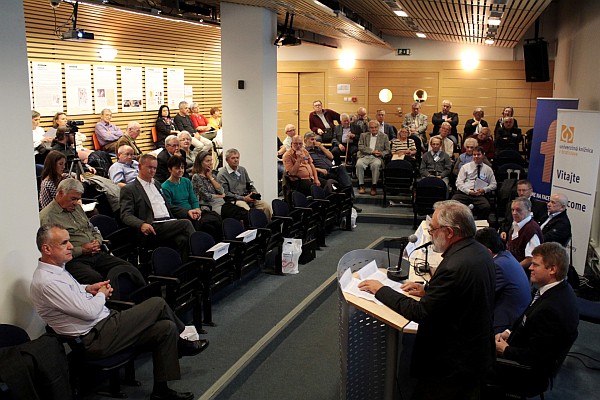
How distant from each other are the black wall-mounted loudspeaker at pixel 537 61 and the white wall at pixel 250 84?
6114 millimetres

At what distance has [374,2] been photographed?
9.18 metres

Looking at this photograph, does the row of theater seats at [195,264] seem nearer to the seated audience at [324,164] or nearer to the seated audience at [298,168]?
the seated audience at [298,168]

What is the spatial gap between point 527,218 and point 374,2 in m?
4.48

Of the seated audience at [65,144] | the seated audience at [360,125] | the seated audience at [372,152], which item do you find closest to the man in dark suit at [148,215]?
the seated audience at [65,144]

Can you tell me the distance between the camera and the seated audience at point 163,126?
12.4 m

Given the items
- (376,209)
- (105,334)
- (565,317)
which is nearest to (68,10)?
(376,209)

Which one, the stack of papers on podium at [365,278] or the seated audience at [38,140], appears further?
the seated audience at [38,140]

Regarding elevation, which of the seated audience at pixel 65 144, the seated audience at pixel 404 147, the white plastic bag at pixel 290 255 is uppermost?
the seated audience at pixel 65 144

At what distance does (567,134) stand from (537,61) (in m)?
4.97

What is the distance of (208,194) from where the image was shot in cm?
763

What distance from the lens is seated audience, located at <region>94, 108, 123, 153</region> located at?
35.5 ft

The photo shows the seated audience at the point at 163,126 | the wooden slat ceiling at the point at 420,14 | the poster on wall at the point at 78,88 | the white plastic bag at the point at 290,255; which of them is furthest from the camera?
the seated audience at the point at 163,126

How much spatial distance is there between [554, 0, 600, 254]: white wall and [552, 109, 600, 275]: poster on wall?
304 millimetres

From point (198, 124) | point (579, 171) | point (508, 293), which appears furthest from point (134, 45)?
point (508, 293)
